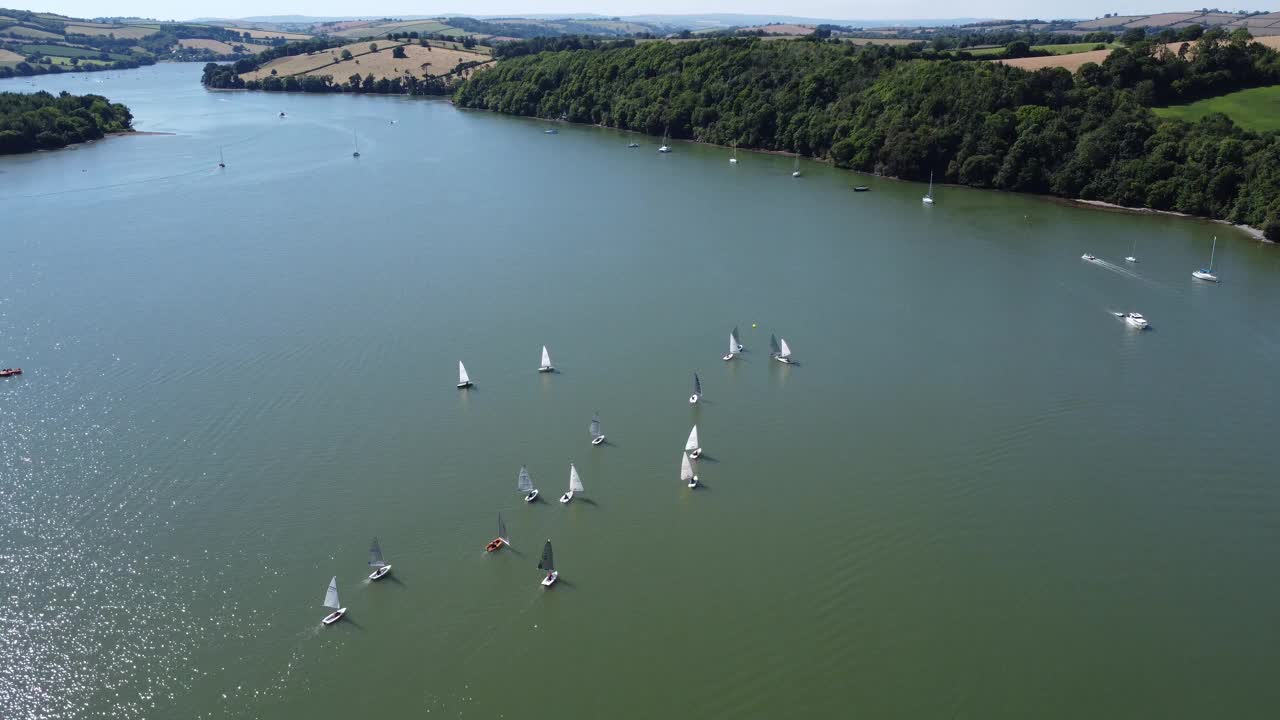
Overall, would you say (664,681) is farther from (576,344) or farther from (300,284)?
(300,284)

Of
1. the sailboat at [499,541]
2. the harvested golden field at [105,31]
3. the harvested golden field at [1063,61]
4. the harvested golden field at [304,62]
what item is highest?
the harvested golden field at [1063,61]

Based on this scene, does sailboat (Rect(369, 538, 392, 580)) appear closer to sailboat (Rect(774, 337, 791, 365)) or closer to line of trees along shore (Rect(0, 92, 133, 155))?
sailboat (Rect(774, 337, 791, 365))

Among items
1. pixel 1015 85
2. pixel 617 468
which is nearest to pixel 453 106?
pixel 1015 85

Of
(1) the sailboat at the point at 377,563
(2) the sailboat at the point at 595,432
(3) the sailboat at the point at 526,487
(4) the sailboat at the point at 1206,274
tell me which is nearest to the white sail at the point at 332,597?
(1) the sailboat at the point at 377,563

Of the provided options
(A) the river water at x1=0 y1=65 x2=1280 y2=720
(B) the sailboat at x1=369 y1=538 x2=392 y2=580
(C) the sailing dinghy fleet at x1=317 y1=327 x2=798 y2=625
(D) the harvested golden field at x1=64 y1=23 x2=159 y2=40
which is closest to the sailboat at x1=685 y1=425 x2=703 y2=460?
(C) the sailing dinghy fleet at x1=317 y1=327 x2=798 y2=625

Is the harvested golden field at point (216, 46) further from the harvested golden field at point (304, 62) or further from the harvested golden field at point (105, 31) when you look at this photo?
the harvested golden field at point (304, 62)

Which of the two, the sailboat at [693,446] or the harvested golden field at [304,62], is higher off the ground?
the harvested golden field at [304,62]
